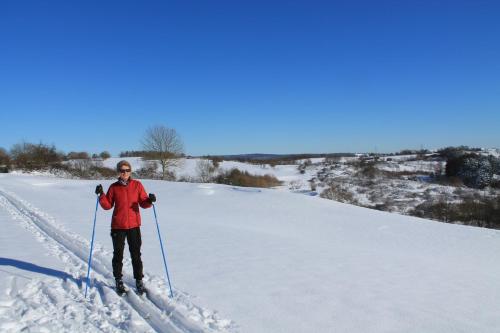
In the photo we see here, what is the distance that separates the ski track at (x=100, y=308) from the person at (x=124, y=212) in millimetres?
322

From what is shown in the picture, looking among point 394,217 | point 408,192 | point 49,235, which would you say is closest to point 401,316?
point 49,235

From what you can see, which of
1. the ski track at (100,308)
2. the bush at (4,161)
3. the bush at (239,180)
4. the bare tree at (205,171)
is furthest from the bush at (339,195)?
the bush at (4,161)

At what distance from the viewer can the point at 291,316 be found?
14.7ft

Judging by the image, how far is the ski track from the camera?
4.01 m

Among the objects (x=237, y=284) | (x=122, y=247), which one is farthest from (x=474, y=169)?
(x=122, y=247)

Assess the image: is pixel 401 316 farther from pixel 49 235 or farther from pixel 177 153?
pixel 177 153

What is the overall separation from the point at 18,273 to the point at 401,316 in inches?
229

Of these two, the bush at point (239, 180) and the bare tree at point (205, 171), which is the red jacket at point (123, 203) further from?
the bare tree at point (205, 171)

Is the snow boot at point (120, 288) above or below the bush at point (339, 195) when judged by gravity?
above

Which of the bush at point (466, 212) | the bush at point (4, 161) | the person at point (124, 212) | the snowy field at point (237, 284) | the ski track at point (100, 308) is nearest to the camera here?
the ski track at point (100, 308)

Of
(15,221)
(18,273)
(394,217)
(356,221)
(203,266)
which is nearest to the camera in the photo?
(18,273)

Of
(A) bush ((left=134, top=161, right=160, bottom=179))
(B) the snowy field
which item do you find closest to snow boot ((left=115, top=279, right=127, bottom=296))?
(B) the snowy field

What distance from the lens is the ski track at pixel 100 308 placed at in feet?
13.2

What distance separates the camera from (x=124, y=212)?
489 centimetres
